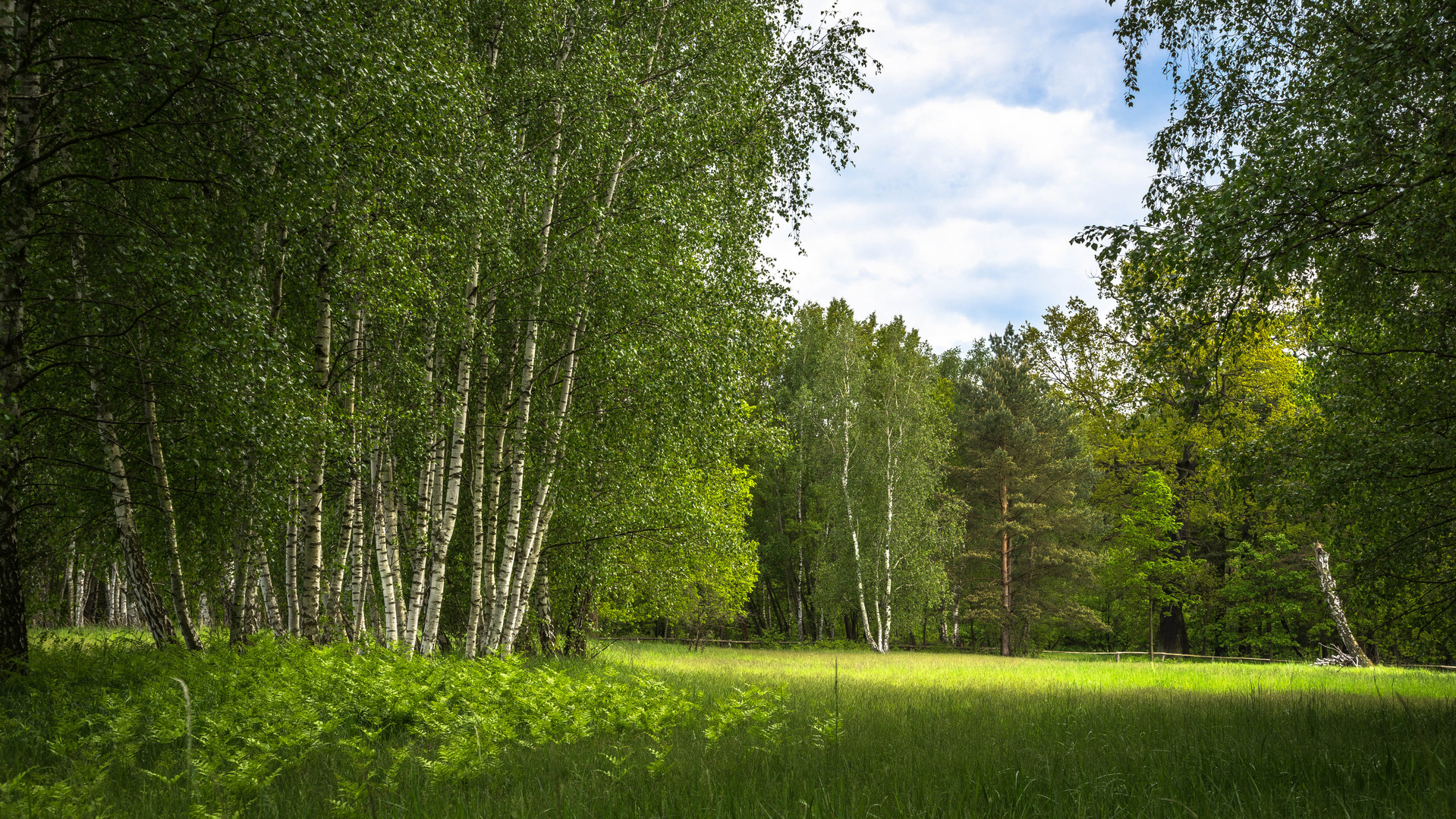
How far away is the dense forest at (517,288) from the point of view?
20.9 ft

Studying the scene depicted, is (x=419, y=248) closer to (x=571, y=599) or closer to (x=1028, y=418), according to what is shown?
(x=571, y=599)

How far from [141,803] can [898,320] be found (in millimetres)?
38042

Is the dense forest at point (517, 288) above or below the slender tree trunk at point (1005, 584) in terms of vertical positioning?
above

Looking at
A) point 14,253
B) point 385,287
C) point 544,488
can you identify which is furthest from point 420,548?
point 14,253

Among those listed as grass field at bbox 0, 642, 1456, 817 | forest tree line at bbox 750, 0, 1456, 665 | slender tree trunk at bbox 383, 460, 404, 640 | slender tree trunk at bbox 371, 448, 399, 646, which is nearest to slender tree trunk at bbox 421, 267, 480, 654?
slender tree trunk at bbox 371, 448, 399, 646

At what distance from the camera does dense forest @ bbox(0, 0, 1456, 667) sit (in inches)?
251

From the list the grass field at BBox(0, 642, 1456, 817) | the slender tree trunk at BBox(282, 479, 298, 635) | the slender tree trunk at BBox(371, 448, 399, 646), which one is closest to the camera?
the grass field at BBox(0, 642, 1456, 817)

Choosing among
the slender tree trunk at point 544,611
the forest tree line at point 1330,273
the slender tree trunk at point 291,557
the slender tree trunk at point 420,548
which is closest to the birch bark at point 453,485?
the slender tree trunk at point 420,548

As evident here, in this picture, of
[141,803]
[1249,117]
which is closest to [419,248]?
[141,803]

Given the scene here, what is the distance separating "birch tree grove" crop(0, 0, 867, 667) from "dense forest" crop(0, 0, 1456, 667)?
6 centimetres

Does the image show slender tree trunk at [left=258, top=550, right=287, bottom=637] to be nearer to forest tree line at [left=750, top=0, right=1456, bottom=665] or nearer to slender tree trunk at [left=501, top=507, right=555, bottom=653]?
slender tree trunk at [left=501, top=507, right=555, bottom=653]

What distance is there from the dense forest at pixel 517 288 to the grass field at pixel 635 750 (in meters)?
2.26

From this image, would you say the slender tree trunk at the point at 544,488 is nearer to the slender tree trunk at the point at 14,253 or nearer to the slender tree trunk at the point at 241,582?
the slender tree trunk at the point at 241,582

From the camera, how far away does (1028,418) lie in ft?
102
